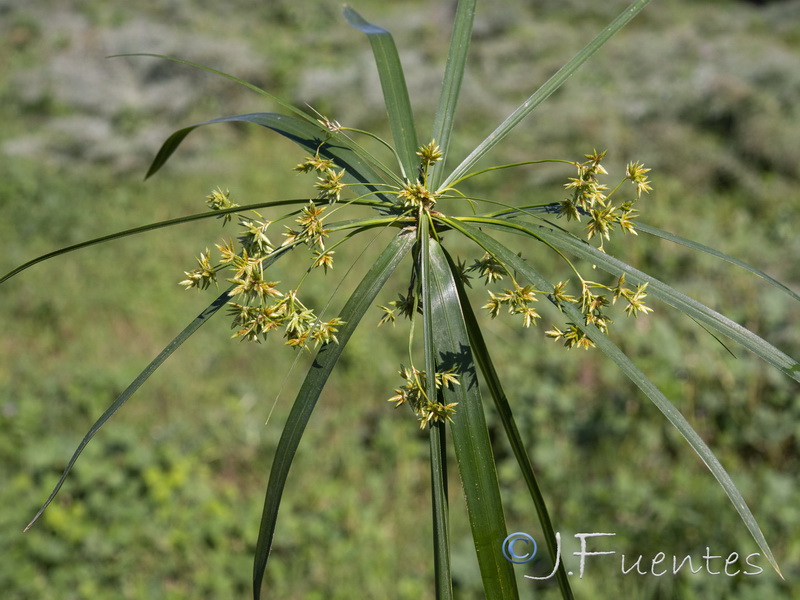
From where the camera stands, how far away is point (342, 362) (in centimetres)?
428

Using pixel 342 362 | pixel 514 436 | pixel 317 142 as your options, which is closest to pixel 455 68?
pixel 317 142

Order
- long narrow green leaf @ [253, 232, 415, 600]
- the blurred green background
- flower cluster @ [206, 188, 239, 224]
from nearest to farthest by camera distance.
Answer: long narrow green leaf @ [253, 232, 415, 600], flower cluster @ [206, 188, 239, 224], the blurred green background

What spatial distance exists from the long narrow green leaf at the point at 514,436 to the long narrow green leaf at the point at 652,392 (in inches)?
2.5

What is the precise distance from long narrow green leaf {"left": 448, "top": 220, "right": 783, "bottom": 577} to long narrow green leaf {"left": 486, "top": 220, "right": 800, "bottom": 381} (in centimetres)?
4

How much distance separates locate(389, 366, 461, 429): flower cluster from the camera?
72cm

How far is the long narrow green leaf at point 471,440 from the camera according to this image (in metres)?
0.73

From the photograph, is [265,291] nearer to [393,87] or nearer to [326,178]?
[326,178]

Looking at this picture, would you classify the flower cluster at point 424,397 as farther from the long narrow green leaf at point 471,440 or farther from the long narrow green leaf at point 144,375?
the long narrow green leaf at point 144,375

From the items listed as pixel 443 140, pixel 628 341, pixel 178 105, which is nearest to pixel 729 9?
pixel 178 105

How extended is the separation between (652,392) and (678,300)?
11cm

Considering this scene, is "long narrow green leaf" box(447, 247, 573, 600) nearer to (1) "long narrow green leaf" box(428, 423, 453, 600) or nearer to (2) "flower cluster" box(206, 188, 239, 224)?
(1) "long narrow green leaf" box(428, 423, 453, 600)

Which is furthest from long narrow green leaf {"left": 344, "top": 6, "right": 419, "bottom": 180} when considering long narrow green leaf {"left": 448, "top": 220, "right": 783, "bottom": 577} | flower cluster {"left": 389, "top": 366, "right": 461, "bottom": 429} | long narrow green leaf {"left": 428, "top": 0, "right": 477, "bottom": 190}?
flower cluster {"left": 389, "top": 366, "right": 461, "bottom": 429}

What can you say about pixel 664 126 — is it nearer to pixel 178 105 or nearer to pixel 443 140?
pixel 178 105

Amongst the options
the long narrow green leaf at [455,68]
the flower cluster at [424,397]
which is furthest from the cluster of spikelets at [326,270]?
the long narrow green leaf at [455,68]
